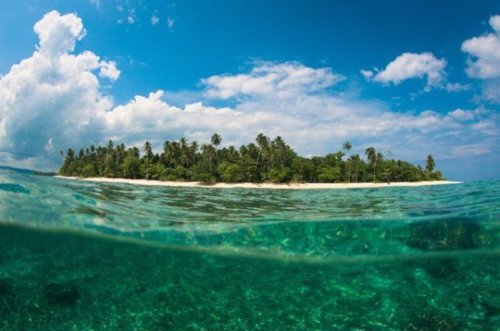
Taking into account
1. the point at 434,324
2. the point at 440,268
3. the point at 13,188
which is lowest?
the point at 434,324

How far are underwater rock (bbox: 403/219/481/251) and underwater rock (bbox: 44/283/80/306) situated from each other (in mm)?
11924

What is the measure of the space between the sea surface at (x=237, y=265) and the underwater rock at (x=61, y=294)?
0.06 meters

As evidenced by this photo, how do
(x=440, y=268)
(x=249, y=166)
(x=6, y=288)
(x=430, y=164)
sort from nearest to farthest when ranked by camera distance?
(x=6, y=288), (x=440, y=268), (x=249, y=166), (x=430, y=164)

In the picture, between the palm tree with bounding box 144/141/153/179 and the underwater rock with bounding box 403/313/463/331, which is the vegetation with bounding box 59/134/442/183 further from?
the underwater rock with bounding box 403/313/463/331

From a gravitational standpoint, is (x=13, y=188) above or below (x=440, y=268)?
above

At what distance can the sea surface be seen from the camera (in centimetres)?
977

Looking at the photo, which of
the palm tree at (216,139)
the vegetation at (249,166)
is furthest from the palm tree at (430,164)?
the palm tree at (216,139)

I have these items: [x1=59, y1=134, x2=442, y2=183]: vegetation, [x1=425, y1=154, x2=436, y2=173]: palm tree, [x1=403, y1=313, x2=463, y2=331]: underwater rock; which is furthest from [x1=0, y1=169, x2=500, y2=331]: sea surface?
[x1=425, y1=154, x2=436, y2=173]: palm tree

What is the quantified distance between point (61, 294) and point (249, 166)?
78.7 meters

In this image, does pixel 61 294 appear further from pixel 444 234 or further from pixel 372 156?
A: pixel 372 156

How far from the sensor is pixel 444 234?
13.3 metres

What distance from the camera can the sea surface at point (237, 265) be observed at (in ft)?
32.0

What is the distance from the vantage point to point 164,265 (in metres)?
14.4

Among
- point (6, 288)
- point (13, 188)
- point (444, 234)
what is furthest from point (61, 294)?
point (444, 234)
